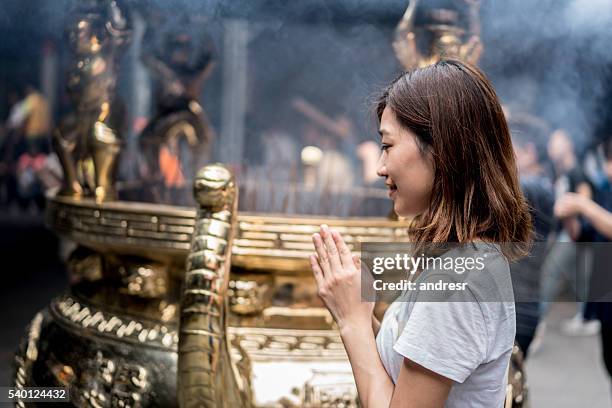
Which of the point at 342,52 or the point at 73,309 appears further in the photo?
the point at 342,52

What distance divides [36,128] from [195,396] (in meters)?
4.44

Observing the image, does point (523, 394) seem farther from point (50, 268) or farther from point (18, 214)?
point (18, 214)

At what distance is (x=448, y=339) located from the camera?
958mm

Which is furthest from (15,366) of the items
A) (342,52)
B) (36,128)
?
(36,128)

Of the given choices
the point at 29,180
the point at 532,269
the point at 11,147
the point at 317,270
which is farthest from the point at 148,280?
the point at 29,180

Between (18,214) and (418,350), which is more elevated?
(18,214)

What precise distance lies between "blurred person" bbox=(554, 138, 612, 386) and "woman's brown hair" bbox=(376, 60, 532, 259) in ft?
3.21

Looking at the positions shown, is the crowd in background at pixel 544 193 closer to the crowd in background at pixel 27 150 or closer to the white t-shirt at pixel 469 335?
the crowd in background at pixel 27 150

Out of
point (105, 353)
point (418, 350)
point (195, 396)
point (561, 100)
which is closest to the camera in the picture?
point (418, 350)

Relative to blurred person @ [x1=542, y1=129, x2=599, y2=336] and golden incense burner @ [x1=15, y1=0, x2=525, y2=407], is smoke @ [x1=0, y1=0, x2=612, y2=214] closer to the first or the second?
blurred person @ [x1=542, y1=129, x2=599, y2=336]

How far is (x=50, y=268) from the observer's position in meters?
6.28

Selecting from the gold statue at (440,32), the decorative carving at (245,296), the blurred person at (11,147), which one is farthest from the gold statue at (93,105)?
the blurred person at (11,147)

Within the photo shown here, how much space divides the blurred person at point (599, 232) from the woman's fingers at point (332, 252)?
1042 mm

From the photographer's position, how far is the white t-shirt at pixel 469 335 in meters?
0.96
